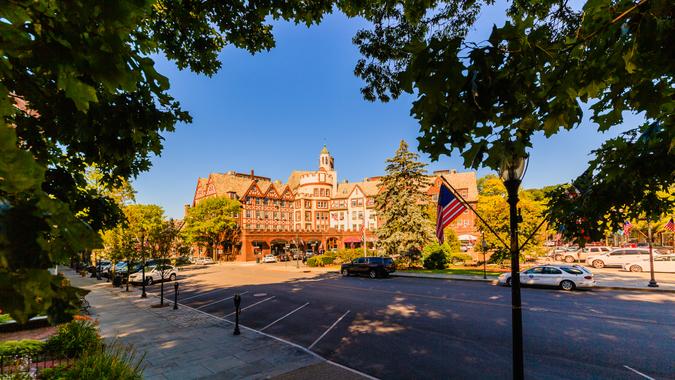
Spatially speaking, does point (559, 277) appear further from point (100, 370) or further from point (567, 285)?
point (100, 370)

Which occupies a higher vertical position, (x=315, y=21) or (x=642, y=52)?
(x=315, y=21)

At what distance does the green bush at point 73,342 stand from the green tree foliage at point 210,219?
146 feet

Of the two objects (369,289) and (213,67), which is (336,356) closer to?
(213,67)

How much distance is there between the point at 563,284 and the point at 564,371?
572 inches

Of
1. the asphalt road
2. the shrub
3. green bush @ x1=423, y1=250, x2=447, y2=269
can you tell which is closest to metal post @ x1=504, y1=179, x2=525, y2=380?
the asphalt road

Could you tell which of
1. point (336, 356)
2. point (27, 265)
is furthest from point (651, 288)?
point (27, 265)

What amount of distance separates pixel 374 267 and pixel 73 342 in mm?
21992

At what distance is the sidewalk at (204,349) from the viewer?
7547 millimetres

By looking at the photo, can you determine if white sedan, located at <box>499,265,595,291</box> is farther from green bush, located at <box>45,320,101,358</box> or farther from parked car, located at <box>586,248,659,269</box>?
green bush, located at <box>45,320,101,358</box>

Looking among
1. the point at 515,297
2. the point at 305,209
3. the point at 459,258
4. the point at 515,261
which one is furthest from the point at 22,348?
the point at 305,209

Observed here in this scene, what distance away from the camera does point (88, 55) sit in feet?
5.52

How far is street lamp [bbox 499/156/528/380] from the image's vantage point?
4.45 m

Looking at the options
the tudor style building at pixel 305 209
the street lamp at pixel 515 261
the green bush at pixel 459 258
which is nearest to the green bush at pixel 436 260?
the green bush at pixel 459 258

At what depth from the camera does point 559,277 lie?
19.5 meters
